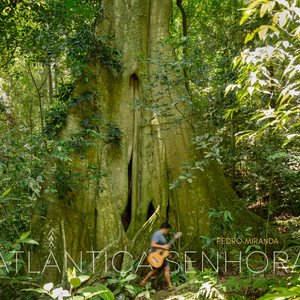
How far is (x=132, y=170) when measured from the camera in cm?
650

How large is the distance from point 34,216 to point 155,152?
7.45 ft

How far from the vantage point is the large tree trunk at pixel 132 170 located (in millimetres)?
5652

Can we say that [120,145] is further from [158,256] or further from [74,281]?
[74,281]

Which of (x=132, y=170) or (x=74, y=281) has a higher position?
(x=132, y=170)

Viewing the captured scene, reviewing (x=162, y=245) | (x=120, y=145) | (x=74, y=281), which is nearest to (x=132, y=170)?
(x=120, y=145)

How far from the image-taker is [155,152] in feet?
20.9

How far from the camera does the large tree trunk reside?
5.65 metres

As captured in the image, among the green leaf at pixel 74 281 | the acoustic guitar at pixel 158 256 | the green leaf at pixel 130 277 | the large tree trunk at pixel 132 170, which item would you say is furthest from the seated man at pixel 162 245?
the green leaf at pixel 74 281

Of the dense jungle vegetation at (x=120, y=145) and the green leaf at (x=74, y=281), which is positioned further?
the dense jungle vegetation at (x=120, y=145)

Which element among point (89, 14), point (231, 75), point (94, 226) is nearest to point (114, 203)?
point (94, 226)

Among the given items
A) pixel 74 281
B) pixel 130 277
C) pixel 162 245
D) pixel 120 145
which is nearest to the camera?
pixel 74 281

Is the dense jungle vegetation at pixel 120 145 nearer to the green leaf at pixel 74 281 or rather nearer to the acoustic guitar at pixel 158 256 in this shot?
the acoustic guitar at pixel 158 256

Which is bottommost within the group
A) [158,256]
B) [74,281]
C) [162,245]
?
[158,256]

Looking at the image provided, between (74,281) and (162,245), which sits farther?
(162,245)
